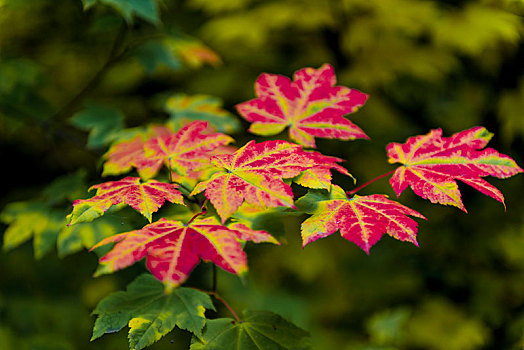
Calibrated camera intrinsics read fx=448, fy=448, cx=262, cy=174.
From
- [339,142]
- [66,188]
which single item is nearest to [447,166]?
[66,188]

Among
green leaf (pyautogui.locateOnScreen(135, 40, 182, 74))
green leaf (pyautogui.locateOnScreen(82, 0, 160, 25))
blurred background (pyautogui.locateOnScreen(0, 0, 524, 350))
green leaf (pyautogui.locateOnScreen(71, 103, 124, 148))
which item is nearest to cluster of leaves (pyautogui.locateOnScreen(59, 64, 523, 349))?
green leaf (pyautogui.locateOnScreen(82, 0, 160, 25))

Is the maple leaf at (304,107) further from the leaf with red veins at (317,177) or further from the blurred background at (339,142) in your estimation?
the blurred background at (339,142)

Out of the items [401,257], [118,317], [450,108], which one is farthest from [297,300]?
[118,317]

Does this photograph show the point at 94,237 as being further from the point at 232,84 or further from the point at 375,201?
the point at 232,84

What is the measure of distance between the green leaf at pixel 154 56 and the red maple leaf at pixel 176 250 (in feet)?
3.65

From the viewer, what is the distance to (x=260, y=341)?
2.47 ft

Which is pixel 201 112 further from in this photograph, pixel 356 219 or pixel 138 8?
pixel 356 219

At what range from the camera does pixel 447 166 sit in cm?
78

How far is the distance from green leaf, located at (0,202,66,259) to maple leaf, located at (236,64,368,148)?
0.71 m

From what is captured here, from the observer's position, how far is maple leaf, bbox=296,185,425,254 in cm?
64

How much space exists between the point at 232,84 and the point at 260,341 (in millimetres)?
2050

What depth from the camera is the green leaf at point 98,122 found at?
4.91ft

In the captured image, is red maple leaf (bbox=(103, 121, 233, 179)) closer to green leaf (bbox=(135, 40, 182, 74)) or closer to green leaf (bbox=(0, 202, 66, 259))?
green leaf (bbox=(0, 202, 66, 259))

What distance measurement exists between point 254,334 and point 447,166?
440 millimetres
